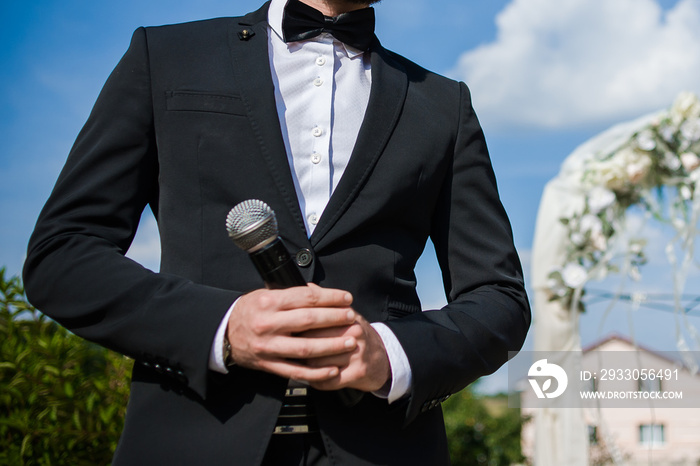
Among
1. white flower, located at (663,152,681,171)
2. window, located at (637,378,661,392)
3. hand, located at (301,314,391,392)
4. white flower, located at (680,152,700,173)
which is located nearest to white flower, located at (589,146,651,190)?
white flower, located at (663,152,681,171)

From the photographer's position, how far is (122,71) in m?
1.71

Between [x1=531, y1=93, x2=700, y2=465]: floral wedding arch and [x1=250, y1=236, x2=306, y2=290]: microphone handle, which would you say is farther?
[x1=531, y1=93, x2=700, y2=465]: floral wedding arch

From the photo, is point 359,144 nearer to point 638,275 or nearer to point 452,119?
point 452,119

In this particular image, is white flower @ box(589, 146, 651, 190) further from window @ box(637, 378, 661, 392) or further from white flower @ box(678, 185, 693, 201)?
window @ box(637, 378, 661, 392)

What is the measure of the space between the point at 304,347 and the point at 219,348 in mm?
197

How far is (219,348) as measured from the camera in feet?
4.60

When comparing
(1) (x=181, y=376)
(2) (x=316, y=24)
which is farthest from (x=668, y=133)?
(1) (x=181, y=376)

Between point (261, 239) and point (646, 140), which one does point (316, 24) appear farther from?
point (646, 140)

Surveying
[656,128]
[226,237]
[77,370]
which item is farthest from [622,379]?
[226,237]

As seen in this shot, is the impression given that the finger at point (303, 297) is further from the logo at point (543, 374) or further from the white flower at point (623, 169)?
the white flower at point (623, 169)

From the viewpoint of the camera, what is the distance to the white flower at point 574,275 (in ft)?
19.4

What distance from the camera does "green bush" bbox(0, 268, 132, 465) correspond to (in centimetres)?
347

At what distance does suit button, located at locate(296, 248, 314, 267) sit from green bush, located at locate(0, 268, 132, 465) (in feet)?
7.72

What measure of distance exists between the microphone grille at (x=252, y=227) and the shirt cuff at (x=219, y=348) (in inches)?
6.2
